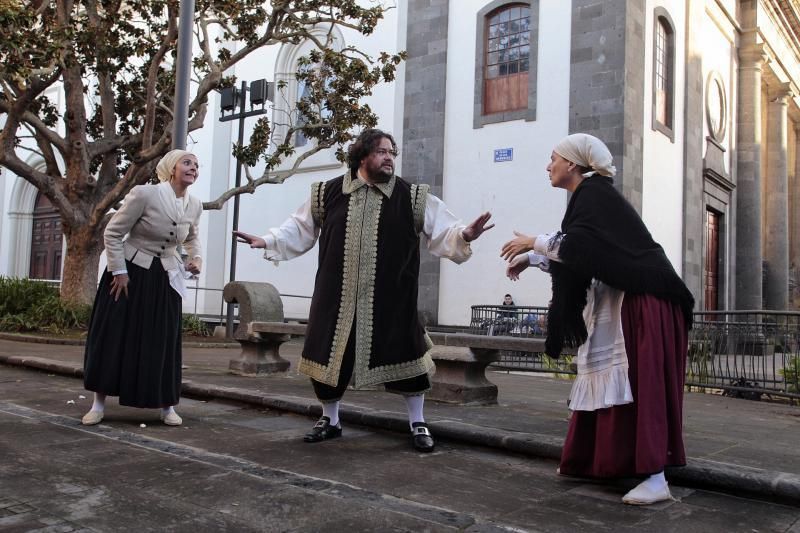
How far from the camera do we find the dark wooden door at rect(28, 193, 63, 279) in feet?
83.3

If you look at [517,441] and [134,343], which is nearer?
[517,441]

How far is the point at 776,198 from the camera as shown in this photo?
79.9 feet

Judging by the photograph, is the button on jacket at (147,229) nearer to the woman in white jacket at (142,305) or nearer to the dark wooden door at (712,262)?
the woman in white jacket at (142,305)

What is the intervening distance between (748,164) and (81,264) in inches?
718

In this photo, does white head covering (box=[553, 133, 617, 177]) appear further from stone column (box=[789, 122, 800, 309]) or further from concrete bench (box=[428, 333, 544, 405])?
stone column (box=[789, 122, 800, 309])

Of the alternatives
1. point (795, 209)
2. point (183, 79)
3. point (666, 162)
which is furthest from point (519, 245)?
point (795, 209)

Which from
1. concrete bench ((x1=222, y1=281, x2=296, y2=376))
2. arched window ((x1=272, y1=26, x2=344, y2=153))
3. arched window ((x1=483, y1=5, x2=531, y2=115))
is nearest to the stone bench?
concrete bench ((x1=222, y1=281, x2=296, y2=376))

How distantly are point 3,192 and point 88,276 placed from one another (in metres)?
17.4

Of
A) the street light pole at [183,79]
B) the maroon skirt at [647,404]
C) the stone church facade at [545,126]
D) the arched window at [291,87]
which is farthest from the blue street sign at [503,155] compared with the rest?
the maroon skirt at [647,404]

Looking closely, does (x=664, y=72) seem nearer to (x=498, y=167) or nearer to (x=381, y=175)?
(x=498, y=167)

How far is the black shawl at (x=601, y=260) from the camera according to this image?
3.33 metres

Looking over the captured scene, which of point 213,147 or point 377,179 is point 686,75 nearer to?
point 213,147

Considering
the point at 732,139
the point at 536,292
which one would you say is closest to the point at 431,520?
the point at 536,292

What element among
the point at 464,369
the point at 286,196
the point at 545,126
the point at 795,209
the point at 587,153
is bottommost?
the point at 464,369
